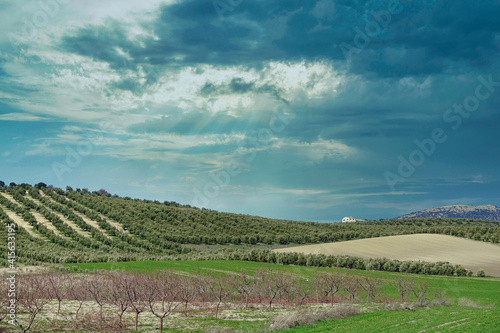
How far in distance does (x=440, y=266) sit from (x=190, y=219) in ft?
307

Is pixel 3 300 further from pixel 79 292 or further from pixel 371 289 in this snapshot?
pixel 371 289

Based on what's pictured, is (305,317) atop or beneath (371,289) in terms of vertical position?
beneath

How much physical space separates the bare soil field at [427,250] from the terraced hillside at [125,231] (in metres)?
12.0

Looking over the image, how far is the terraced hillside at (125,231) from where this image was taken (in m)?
84.9

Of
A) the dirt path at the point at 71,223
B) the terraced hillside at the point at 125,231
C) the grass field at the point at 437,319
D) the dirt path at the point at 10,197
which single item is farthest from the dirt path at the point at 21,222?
the grass field at the point at 437,319

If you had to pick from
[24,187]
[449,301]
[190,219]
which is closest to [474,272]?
[449,301]

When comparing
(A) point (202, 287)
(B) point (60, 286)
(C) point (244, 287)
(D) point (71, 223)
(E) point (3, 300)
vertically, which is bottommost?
(C) point (244, 287)

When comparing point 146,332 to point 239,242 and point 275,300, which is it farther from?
point 239,242

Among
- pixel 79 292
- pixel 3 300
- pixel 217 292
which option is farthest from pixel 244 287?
pixel 3 300

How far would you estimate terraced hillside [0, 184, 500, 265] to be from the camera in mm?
84912

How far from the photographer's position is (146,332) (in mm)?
29141

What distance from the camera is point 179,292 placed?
39.6 meters

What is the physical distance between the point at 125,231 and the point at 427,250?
80.9m

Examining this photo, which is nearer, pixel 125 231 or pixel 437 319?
pixel 437 319
